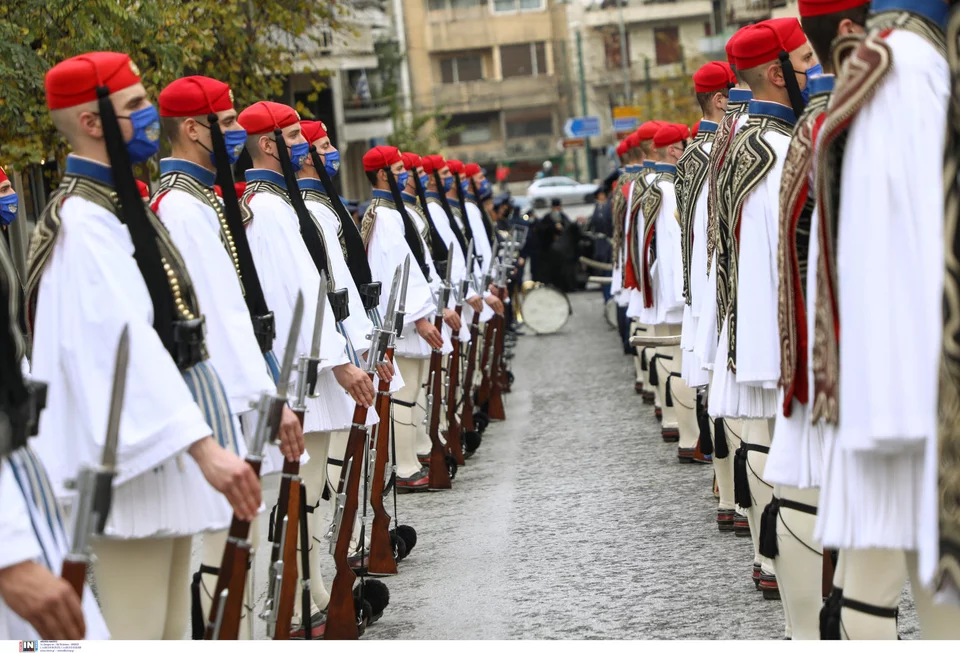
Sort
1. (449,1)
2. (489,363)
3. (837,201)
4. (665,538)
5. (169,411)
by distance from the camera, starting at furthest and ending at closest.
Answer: (449,1)
(489,363)
(665,538)
(169,411)
(837,201)

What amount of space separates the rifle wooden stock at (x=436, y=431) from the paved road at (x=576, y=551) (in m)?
0.13

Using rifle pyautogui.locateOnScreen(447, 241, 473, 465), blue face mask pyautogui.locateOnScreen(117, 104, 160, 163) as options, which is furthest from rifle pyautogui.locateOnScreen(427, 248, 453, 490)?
blue face mask pyautogui.locateOnScreen(117, 104, 160, 163)

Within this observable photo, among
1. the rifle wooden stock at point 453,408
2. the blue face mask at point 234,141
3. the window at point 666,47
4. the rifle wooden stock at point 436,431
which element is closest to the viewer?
the blue face mask at point 234,141

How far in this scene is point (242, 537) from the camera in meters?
3.97

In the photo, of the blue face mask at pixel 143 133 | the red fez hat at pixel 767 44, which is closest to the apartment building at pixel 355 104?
the red fez hat at pixel 767 44

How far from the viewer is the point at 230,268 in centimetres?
482

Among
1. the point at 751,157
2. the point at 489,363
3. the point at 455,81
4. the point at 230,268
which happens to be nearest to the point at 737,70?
the point at 751,157

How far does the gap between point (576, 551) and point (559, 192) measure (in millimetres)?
47885

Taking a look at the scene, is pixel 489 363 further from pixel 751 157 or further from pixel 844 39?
pixel 844 39

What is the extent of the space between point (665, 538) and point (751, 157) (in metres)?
3.23

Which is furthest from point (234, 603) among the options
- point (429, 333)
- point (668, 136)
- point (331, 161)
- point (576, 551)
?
point (668, 136)

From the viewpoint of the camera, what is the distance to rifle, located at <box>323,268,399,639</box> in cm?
574

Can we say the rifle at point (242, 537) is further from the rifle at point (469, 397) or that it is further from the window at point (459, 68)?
the window at point (459, 68)

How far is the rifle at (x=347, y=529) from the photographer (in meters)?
5.74
